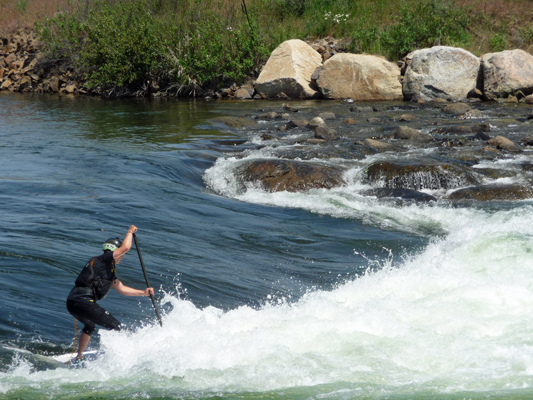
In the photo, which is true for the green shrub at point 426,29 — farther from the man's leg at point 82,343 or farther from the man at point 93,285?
the man's leg at point 82,343

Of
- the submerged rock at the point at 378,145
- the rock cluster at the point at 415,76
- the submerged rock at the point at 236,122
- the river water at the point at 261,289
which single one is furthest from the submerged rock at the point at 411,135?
the rock cluster at the point at 415,76

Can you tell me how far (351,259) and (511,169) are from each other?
5.85 m

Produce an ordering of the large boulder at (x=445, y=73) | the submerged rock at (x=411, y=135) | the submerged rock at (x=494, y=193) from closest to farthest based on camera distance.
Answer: the submerged rock at (x=494, y=193)
the submerged rock at (x=411, y=135)
the large boulder at (x=445, y=73)

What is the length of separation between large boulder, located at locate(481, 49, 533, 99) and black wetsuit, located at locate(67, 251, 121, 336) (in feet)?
67.7

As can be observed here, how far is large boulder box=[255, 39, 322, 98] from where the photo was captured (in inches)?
1014

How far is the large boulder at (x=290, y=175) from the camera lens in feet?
38.8

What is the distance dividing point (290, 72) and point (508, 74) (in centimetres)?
886

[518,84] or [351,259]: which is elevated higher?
[518,84]

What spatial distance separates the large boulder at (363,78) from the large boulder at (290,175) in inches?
513

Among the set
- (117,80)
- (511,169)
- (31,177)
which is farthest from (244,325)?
(117,80)

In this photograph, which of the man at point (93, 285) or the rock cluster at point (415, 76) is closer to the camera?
the man at point (93, 285)

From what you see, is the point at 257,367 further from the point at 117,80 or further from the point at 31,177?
the point at 117,80

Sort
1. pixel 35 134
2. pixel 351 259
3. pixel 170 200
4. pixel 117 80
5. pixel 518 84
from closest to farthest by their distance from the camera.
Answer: pixel 351 259 → pixel 170 200 → pixel 35 134 → pixel 518 84 → pixel 117 80

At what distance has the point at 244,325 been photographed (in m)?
6.00
